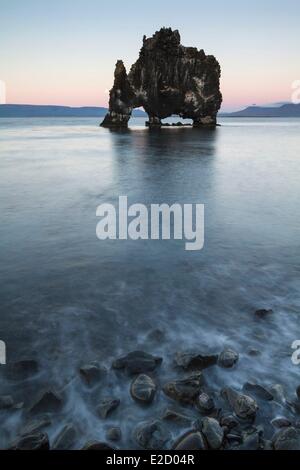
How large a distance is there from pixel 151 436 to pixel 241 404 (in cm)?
123

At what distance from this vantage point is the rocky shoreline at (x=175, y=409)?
160 inches

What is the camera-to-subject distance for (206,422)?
166 inches

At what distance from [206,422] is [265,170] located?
2466 cm

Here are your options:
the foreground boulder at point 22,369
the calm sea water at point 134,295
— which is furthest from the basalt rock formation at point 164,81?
the foreground boulder at point 22,369

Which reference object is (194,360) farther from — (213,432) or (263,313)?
(263,313)

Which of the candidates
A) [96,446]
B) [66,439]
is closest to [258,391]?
[96,446]

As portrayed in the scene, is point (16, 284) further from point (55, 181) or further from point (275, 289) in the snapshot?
point (55, 181)

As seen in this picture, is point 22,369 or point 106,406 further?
point 22,369

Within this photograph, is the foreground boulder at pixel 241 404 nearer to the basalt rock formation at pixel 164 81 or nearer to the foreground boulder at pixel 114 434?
the foreground boulder at pixel 114 434

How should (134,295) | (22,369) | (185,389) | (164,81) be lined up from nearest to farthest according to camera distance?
(185,389)
(22,369)
(134,295)
(164,81)

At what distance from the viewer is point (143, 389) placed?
4.79 m

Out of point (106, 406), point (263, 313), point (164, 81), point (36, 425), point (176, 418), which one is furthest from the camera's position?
point (164, 81)

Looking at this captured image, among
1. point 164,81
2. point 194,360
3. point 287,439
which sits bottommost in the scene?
point 287,439
